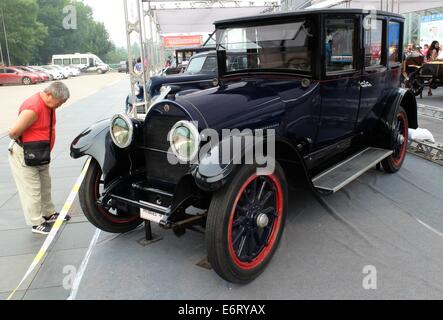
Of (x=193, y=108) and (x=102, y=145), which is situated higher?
(x=193, y=108)

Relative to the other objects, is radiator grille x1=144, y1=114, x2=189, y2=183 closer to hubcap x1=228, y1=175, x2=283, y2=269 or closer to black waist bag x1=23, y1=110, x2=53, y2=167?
hubcap x1=228, y1=175, x2=283, y2=269

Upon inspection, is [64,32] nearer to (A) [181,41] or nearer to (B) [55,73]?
(B) [55,73]

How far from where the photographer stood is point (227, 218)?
2.54 metres

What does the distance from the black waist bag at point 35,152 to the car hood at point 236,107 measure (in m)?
1.43

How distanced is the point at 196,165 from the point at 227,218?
0.41 metres

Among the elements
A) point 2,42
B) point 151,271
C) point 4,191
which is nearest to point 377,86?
point 151,271

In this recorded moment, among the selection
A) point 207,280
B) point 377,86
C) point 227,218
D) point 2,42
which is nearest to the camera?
point 227,218

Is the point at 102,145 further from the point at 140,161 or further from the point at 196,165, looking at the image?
the point at 196,165

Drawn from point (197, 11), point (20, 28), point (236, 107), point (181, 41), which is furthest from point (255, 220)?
point (20, 28)

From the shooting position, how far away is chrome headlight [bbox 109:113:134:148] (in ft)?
10.5

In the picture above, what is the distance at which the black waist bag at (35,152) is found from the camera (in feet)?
11.9

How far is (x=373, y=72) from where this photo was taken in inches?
166

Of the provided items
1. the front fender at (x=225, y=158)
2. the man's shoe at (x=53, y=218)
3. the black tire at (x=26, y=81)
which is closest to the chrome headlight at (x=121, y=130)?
the front fender at (x=225, y=158)

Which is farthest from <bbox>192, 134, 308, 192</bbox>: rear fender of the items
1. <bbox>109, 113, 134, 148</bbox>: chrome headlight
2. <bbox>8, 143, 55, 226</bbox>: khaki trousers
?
<bbox>8, 143, 55, 226</bbox>: khaki trousers
